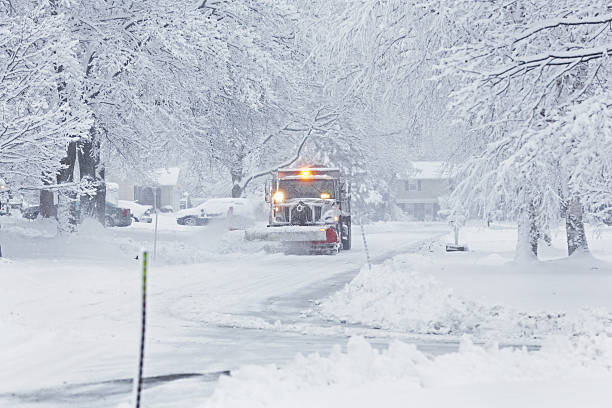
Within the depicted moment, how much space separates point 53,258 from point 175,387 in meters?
12.1

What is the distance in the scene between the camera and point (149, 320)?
11.6 metres

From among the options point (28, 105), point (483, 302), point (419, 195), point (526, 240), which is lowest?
point (483, 302)

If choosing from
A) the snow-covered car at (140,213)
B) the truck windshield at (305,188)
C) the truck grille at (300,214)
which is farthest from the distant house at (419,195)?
the truck grille at (300,214)

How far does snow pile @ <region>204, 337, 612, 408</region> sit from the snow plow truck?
15.8 m

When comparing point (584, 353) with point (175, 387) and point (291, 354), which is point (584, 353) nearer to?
point (291, 354)

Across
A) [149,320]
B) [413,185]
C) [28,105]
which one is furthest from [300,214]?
[413,185]

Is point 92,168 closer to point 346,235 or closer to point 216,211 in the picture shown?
point 346,235

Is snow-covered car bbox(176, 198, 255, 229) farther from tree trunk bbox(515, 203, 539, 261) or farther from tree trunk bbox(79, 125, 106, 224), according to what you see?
tree trunk bbox(515, 203, 539, 261)

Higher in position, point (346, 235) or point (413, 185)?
point (413, 185)

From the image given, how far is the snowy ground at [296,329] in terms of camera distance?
6.55m

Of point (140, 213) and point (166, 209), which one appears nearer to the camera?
point (140, 213)

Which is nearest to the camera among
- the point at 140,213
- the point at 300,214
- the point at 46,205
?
the point at 300,214

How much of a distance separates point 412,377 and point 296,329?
14.2ft

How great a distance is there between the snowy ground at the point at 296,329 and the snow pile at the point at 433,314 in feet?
0.10
